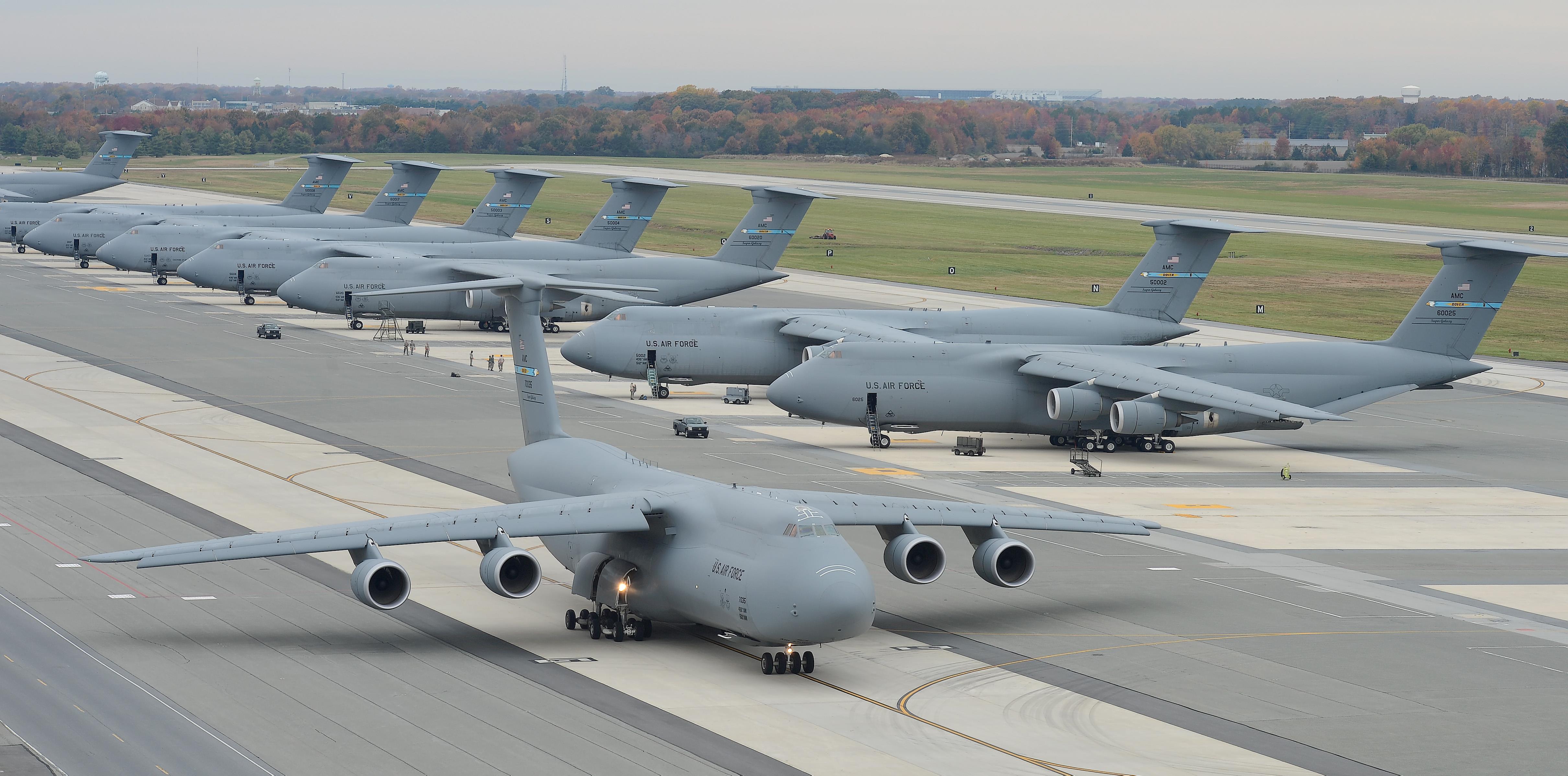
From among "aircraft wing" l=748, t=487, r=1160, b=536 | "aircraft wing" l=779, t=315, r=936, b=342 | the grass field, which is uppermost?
"aircraft wing" l=748, t=487, r=1160, b=536

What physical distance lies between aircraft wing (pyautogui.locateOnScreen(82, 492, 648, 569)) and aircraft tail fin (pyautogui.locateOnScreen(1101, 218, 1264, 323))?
122 feet

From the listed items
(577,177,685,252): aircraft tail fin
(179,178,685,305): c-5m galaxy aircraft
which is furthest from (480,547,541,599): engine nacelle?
(577,177,685,252): aircraft tail fin

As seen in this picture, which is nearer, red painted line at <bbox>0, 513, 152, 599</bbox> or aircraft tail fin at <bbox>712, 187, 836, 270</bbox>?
red painted line at <bbox>0, 513, 152, 599</bbox>

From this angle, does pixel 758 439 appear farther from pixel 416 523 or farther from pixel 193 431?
→ pixel 416 523

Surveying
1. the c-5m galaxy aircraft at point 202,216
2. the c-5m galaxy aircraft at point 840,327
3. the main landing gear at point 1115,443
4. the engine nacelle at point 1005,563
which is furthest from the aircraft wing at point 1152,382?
the c-5m galaxy aircraft at point 202,216

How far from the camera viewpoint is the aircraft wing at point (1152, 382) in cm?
5075

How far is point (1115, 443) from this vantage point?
55.1 meters

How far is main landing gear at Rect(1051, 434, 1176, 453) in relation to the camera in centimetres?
5491

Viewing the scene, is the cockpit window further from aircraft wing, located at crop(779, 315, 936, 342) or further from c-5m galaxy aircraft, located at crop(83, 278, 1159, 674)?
aircraft wing, located at crop(779, 315, 936, 342)

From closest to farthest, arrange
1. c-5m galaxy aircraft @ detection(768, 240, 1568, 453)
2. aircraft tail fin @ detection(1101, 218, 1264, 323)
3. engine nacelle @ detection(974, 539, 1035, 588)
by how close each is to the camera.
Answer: engine nacelle @ detection(974, 539, 1035, 588) < c-5m galaxy aircraft @ detection(768, 240, 1568, 453) < aircraft tail fin @ detection(1101, 218, 1264, 323)

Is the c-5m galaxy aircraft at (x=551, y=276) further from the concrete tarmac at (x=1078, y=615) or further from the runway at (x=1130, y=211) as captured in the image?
the runway at (x=1130, y=211)

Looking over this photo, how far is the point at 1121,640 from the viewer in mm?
32406

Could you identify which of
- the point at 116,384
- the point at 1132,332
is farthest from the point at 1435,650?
the point at 116,384

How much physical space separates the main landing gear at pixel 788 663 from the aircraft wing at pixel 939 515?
2.49 metres
